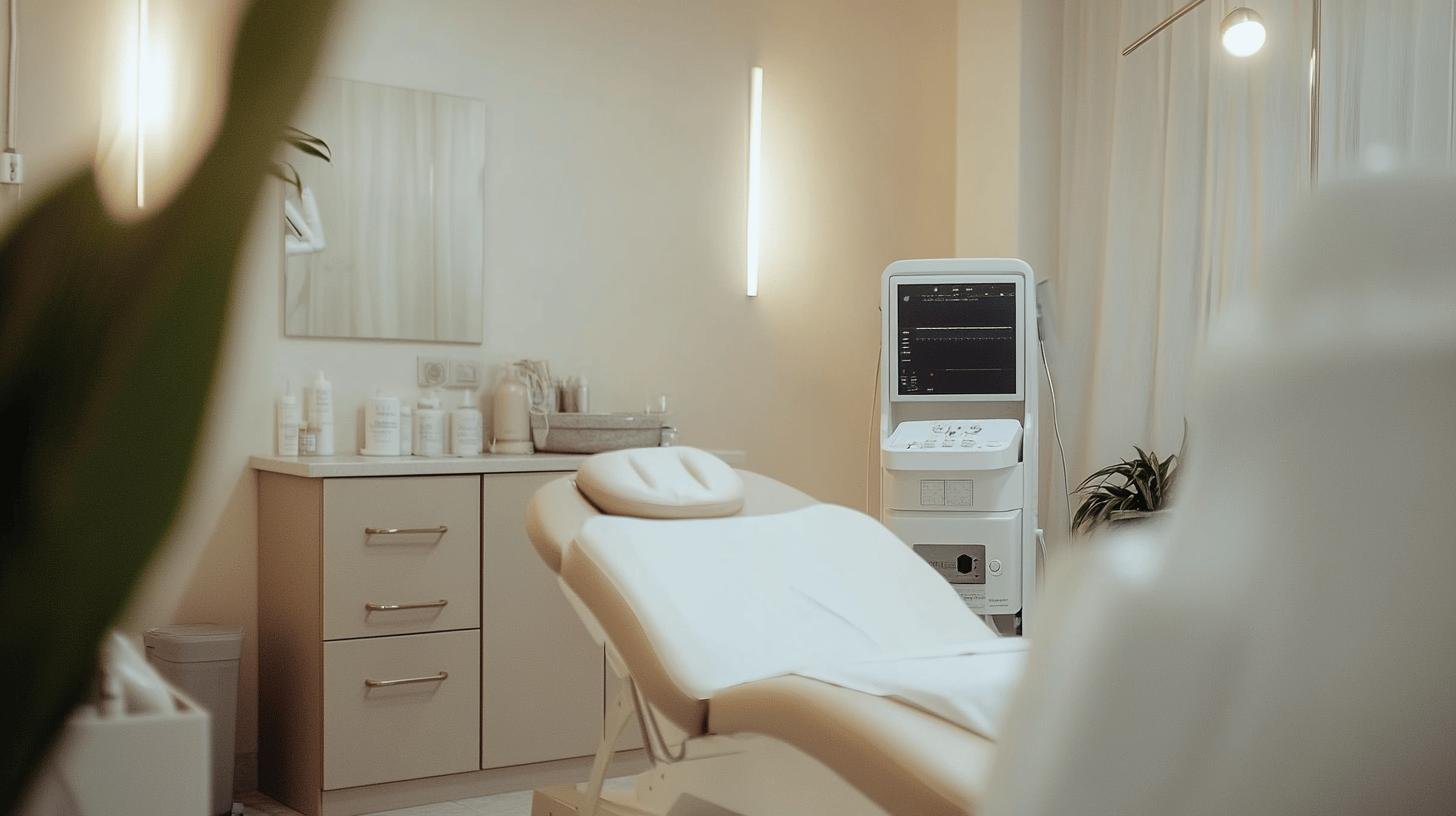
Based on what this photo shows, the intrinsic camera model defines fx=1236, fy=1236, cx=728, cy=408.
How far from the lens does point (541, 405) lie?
3.80m

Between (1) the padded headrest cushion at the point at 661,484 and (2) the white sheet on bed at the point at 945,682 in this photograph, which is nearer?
(2) the white sheet on bed at the point at 945,682

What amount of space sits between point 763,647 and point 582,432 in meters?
1.68

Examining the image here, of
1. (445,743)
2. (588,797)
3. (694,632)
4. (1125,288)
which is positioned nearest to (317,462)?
(445,743)

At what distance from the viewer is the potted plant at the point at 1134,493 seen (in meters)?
4.02

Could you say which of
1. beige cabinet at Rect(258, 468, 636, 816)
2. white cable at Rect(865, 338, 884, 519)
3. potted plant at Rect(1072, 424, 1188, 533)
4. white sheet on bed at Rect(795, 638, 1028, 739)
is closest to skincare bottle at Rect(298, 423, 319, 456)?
beige cabinet at Rect(258, 468, 636, 816)

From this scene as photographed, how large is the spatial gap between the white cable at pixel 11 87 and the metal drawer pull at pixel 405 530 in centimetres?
134

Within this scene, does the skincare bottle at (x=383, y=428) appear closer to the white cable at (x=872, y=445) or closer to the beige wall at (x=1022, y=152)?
the white cable at (x=872, y=445)

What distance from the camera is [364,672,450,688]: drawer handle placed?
124 inches

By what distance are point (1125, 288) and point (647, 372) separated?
5.72ft

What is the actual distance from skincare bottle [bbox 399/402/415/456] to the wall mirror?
25 centimetres

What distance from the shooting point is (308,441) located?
3.49 meters

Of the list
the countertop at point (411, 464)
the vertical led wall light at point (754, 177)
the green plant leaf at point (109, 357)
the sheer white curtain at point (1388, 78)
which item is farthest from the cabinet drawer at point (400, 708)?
the green plant leaf at point (109, 357)

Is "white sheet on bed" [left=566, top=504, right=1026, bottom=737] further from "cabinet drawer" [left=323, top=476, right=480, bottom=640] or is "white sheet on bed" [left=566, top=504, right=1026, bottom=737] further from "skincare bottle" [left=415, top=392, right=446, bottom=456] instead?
"skincare bottle" [left=415, top=392, right=446, bottom=456]

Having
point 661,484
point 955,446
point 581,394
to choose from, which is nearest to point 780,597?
point 661,484
